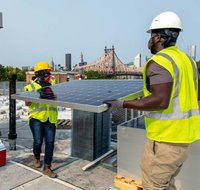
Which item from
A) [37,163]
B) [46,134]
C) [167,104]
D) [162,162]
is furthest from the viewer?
[37,163]

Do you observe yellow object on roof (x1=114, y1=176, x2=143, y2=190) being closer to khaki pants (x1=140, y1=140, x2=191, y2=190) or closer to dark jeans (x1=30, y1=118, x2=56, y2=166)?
khaki pants (x1=140, y1=140, x2=191, y2=190)

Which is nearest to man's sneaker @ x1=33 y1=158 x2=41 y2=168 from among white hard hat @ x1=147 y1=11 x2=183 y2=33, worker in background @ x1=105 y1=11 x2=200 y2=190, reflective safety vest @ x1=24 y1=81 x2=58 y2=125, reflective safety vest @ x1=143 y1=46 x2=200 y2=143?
reflective safety vest @ x1=24 y1=81 x2=58 y2=125

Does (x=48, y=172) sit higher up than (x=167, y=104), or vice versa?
(x=167, y=104)

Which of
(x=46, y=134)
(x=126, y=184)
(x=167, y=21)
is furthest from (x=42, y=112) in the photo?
(x=167, y=21)

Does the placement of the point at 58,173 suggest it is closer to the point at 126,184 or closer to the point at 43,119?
the point at 43,119

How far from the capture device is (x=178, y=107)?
76.8 inches

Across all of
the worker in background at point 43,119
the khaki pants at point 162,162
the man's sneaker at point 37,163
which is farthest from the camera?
the man's sneaker at point 37,163

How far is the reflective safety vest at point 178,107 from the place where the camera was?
1906 mm

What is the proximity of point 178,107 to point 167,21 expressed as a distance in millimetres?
731

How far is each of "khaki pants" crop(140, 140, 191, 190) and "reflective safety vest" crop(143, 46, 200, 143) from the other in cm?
7

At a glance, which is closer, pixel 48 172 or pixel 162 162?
pixel 162 162

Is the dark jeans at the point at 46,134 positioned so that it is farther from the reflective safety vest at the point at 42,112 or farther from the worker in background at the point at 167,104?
the worker in background at the point at 167,104

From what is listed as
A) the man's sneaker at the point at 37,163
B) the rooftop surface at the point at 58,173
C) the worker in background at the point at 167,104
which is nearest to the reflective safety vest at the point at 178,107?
the worker in background at the point at 167,104

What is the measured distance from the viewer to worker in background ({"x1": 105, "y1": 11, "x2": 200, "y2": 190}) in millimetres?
1880
